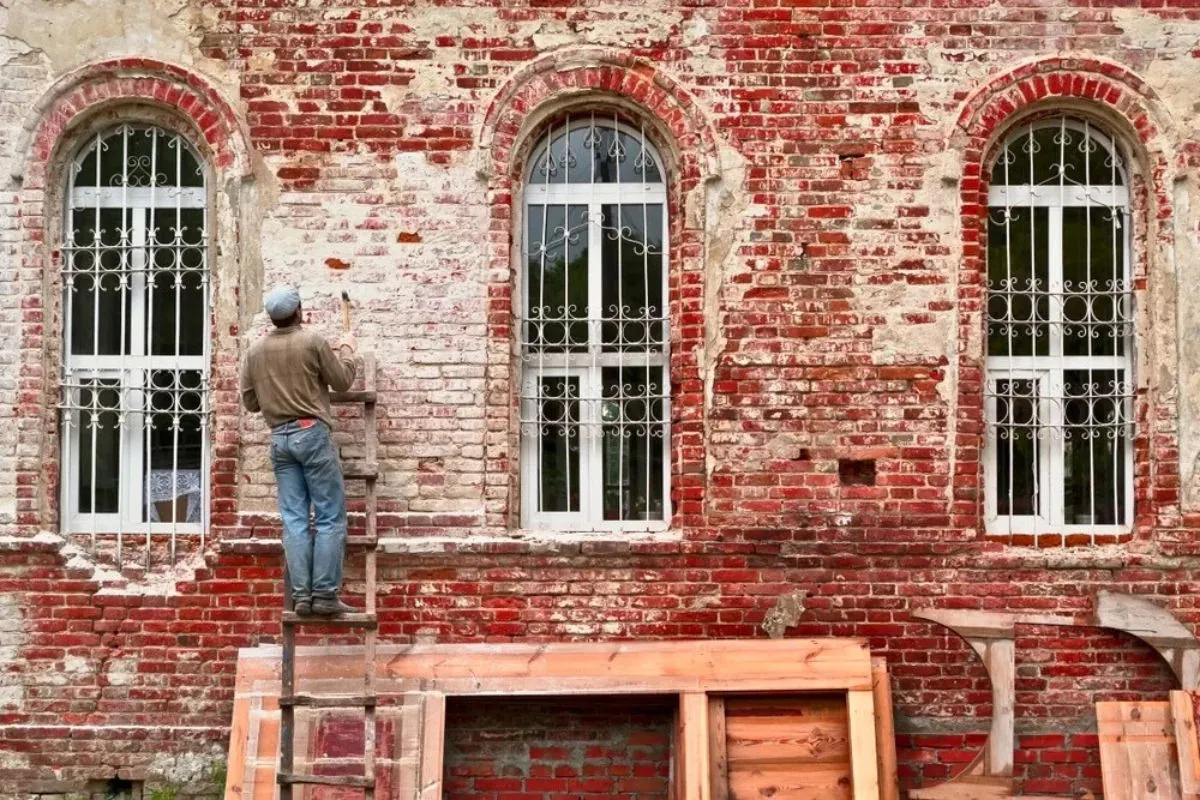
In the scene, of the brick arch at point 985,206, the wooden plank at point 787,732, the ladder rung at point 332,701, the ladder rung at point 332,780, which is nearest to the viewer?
the ladder rung at point 332,780

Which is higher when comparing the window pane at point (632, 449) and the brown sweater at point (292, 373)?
the brown sweater at point (292, 373)

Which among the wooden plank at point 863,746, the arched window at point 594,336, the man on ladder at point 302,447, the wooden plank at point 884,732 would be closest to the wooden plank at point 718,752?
the wooden plank at point 863,746

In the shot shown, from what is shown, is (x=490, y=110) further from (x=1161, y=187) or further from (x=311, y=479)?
(x=1161, y=187)

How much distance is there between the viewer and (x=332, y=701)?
7.04 metres

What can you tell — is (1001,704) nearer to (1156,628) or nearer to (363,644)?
(1156,628)

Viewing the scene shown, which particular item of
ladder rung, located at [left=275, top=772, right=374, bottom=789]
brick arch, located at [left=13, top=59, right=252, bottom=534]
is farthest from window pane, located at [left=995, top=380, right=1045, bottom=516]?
brick arch, located at [left=13, top=59, right=252, bottom=534]

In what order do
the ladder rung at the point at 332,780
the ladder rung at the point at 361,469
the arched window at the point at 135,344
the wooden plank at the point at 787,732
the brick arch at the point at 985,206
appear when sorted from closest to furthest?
the ladder rung at the point at 332,780 < the wooden plank at the point at 787,732 < the ladder rung at the point at 361,469 < the brick arch at the point at 985,206 < the arched window at the point at 135,344

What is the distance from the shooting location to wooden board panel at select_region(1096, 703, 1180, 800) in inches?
282

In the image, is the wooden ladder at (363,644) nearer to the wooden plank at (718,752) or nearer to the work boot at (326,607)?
the work boot at (326,607)

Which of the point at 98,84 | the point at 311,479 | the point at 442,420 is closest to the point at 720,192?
the point at 442,420

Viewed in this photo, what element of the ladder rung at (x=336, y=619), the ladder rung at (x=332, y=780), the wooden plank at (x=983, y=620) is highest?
the ladder rung at (x=336, y=619)

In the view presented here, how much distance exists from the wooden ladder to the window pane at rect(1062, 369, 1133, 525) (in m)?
3.67

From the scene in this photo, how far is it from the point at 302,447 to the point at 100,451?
4.63 feet

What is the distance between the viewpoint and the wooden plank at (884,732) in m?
7.14
